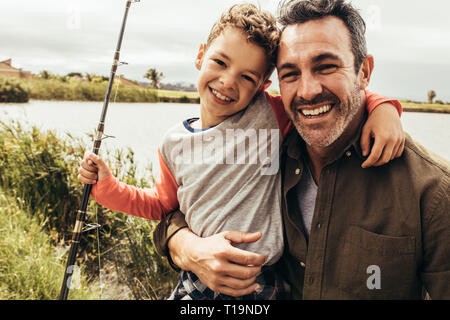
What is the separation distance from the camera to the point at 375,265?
4.75ft

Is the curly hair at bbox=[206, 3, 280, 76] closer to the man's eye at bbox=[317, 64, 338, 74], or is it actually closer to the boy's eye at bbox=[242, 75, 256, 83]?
the boy's eye at bbox=[242, 75, 256, 83]

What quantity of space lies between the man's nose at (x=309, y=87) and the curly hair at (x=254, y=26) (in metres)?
0.28

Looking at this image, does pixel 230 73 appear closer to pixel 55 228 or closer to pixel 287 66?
pixel 287 66

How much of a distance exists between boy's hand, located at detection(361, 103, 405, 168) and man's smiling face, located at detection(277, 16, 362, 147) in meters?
0.12

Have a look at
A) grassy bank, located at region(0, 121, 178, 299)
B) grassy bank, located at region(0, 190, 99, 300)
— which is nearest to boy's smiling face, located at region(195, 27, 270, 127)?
grassy bank, located at region(0, 121, 178, 299)

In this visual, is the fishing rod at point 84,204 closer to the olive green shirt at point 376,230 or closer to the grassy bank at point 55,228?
the grassy bank at point 55,228

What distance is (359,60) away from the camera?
166 cm

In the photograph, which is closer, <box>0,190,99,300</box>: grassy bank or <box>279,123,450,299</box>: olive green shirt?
<box>279,123,450,299</box>: olive green shirt

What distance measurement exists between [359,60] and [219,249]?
119cm

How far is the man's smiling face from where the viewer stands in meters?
1.56

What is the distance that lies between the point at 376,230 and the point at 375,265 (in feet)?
0.51

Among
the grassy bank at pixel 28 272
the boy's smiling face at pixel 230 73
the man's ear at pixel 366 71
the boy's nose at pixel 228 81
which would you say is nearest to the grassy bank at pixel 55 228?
the grassy bank at pixel 28 272

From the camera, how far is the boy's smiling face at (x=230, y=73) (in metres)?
1.72

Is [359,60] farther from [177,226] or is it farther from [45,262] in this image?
[45,262]
